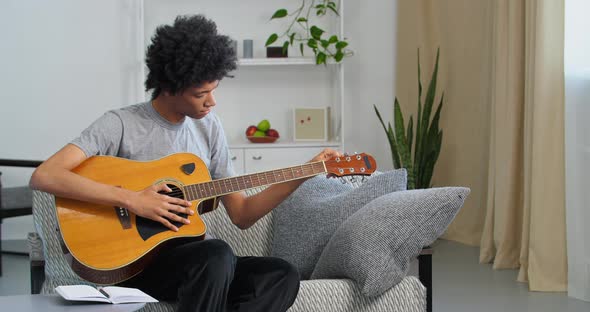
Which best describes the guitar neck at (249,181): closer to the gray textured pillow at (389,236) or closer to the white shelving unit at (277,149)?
the gray textured pillow at (389,236)

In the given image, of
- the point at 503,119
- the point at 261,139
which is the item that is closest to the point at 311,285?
the point at 503,119

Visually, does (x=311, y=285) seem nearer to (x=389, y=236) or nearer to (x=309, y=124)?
(x=389, y=236)

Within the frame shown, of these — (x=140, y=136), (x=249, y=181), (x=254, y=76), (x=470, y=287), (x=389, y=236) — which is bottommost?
(x=470, y=287)

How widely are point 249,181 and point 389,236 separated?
1.31 feet

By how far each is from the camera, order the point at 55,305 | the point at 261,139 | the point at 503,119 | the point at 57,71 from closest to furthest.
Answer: the point at 55,305 < the point at 503,119 < the point at 261,139 < the point at 57,71

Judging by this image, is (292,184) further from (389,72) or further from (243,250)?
(389,72)

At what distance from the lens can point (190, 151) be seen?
7.41 feet

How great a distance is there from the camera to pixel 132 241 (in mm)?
2043

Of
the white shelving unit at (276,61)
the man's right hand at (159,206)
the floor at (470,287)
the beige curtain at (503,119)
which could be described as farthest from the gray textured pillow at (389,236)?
the white shelving unit at (276,61)

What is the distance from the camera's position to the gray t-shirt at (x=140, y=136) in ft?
7.02

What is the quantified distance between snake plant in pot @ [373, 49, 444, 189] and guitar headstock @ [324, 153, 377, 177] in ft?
8.13

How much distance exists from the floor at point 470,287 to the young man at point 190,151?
4.59ft

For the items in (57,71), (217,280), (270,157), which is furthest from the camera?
(57,71)

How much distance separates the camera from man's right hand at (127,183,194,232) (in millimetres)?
2035
